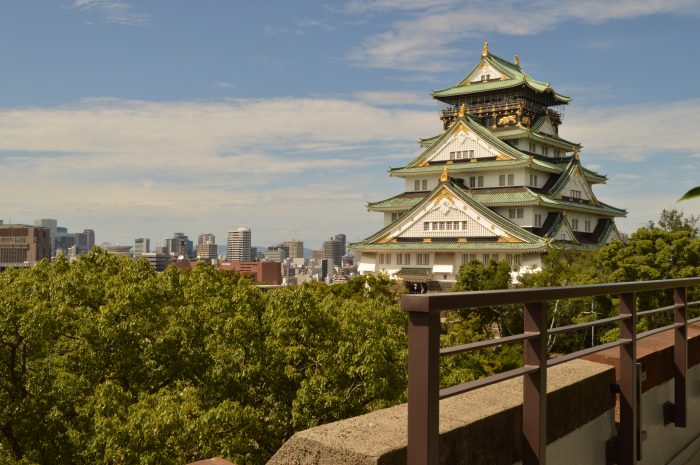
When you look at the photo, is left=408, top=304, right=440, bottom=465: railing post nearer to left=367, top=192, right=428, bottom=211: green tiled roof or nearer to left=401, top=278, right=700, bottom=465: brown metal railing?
left=401, top=278, right=700, bottom=465: brown metal railing

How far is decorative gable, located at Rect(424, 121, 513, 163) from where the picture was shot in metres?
54.5

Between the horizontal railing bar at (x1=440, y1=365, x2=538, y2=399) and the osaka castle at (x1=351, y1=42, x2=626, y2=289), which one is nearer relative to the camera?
the horizontal railing bar at (x1=440, y1=365, x2=538, y2=399)

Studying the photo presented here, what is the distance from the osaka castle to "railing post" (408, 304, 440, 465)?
45422 millimetres

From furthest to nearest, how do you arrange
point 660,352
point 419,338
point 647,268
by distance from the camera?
point 647,268 → point 660,352 → point 419,338

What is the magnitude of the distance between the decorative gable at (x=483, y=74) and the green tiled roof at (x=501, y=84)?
168mm

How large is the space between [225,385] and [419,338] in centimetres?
1378

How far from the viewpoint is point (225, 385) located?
1547cm

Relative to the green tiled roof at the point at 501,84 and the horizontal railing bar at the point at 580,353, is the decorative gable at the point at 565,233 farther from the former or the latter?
the horizontal railing bar at the point at 580,353

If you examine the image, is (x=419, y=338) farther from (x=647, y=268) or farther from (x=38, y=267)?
(x=647, y=268)

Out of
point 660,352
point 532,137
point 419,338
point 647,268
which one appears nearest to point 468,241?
point 532,137

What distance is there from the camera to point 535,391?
3375 millimetres

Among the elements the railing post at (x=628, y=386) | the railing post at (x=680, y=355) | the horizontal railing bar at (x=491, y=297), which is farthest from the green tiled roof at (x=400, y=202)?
the horizontal railing bar at (x=491, y=297)

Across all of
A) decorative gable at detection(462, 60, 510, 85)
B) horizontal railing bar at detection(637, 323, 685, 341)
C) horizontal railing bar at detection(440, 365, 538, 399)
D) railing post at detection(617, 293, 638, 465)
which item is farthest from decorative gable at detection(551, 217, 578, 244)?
horizontal railing bar at detection(440, 365, 538, 399)

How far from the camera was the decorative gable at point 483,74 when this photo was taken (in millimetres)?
61781
